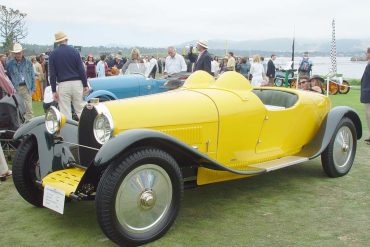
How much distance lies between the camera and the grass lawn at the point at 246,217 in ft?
11.0

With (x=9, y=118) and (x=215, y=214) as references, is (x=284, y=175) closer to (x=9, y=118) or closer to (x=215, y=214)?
(x=215, y=214)

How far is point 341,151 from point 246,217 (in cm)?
200

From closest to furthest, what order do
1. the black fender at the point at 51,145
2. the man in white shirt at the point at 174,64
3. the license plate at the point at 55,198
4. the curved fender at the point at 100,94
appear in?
the license plate at the point at 55,198
the black fender at the point at 51,145
the curved fender at the point at 100,94
the man in white shirt at the point at 174,64

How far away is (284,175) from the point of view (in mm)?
5289

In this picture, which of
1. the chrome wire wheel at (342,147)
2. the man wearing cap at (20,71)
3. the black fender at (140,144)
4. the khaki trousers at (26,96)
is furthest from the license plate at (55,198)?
the khaki trousers at (26,96)

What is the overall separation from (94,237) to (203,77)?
2223 mm

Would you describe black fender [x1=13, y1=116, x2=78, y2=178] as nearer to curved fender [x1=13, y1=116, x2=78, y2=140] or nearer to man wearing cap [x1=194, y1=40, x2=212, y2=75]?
curved fender [x1=13, y1=116, x2=78, y2=140]

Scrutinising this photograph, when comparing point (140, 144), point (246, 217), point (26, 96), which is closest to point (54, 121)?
point (140, 144)

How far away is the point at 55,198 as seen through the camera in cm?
333

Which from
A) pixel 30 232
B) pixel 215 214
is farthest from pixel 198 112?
pixel 30 232

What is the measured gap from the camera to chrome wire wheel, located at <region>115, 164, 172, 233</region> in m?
3.16

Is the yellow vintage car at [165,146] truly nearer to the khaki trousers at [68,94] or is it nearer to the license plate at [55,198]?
the license plate at [55,198]

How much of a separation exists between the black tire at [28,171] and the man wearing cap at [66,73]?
246cm

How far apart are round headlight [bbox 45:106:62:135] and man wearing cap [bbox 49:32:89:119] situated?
256 centimetres
